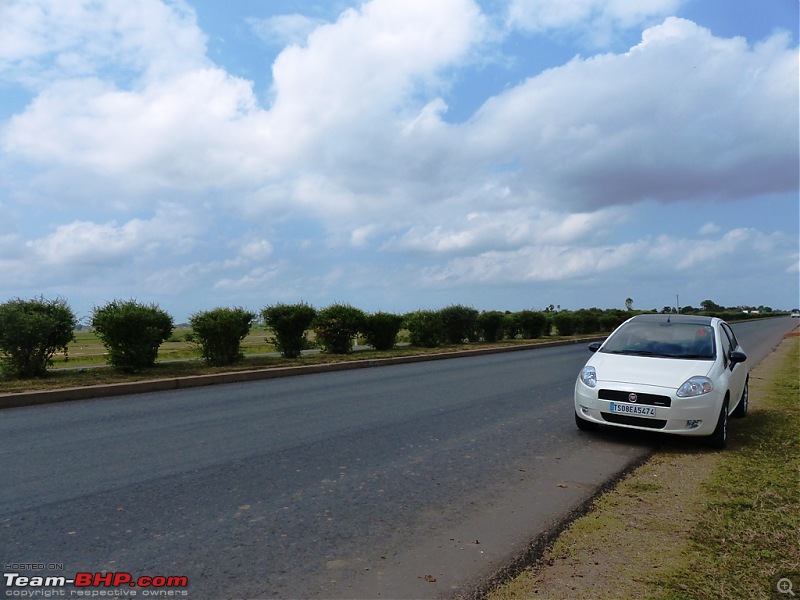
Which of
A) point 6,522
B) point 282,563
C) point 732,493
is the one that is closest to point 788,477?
point 732,493

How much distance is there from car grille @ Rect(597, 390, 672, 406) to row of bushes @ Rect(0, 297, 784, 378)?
10548mm

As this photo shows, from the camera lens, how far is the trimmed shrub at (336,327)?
789 inches

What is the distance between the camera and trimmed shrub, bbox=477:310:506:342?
95.7ft

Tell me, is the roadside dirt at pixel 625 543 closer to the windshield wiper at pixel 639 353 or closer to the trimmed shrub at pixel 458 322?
the windshield wiper at pixel 639 353

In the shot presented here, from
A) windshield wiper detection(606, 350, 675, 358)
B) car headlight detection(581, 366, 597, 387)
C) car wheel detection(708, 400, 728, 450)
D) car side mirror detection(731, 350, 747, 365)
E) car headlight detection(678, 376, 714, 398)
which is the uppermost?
windshield wiper detection(606, 350, 675, 358)

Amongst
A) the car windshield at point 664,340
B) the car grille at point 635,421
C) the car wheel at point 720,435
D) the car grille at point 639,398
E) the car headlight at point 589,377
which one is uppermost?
the car windshield at point 664,340

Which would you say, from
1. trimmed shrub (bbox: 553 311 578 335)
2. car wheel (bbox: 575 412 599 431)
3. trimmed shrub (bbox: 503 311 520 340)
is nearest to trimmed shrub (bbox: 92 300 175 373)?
car wheel (bbox: 575 412 599 431)

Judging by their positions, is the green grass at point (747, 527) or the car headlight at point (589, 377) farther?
the car headlight at point (589, 377)

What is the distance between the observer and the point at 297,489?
518 cm

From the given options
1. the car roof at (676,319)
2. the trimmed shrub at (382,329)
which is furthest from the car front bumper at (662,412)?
the trimmed shrub at (382,329)

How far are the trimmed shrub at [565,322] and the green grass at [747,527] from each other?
3153 cm

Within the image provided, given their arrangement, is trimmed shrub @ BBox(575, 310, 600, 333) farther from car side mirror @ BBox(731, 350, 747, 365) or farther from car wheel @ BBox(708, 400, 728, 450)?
car wheel @ BBox(708, 400, 728, 450)

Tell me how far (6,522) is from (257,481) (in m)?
1.92

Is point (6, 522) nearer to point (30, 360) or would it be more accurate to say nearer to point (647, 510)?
point (647, 510)
